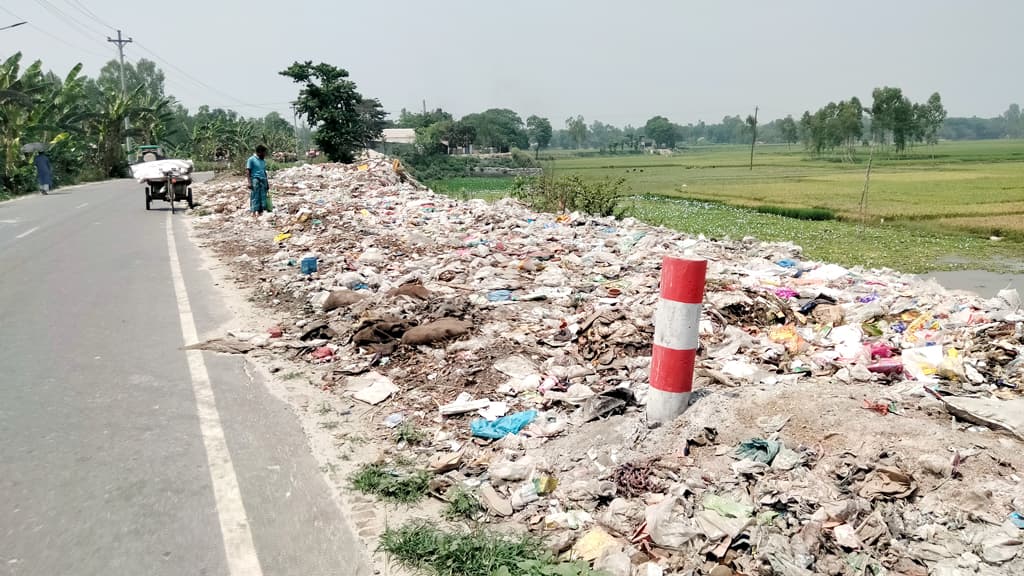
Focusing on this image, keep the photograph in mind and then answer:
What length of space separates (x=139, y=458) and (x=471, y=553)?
223 centimetres

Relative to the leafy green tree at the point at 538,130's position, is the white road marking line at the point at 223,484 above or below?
below

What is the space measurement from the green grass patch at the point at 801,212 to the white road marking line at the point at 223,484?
1063 inches

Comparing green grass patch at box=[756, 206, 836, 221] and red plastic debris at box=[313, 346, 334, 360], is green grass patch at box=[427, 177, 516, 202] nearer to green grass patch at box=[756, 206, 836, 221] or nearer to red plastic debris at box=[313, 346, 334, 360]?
green grass patch at box=[756, 206, 836, 221]

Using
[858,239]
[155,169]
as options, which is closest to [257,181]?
[155,169]

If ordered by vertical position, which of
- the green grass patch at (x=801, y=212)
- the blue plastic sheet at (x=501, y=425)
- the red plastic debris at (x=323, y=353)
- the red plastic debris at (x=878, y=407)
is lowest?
the green grass patch at (x=801, y=212)

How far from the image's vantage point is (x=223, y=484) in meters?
3.74

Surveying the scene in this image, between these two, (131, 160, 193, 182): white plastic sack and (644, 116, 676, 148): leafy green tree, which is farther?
(644, 116, 676, 148): leafy green tree

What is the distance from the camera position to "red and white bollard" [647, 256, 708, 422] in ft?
12.4

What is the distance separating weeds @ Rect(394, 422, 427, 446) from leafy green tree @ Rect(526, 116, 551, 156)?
146987mm

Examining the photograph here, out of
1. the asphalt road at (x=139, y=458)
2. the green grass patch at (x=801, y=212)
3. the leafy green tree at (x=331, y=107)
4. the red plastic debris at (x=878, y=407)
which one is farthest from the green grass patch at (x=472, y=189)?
the red plastic debris at (x=878, y=407)

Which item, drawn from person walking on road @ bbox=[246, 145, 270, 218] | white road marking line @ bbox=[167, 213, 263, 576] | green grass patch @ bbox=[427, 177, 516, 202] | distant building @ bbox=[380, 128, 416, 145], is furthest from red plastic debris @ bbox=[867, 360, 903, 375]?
distant building @ bbox=[380, 128, 416, 145]

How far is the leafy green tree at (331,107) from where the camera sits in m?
37.2

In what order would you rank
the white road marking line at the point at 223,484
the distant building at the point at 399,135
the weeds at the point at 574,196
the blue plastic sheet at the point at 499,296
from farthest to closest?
1. the distant building at the point at 399,135
2. the weeds at the point at 574,196
3. the blue plastic sheet at the point at 499,296
4. the white road marking line at the point at 223,484

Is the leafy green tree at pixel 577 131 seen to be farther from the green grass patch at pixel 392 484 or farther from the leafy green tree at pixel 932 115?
the green grass patch at pixel 392 484
